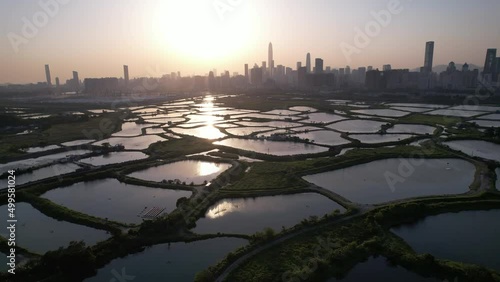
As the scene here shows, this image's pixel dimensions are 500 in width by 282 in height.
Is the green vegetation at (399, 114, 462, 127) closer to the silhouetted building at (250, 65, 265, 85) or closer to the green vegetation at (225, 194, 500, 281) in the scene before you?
the green vegetation at (225, 194, 500, 281)

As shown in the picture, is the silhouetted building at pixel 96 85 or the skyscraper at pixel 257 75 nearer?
the silhouetted building at pixel 96 85

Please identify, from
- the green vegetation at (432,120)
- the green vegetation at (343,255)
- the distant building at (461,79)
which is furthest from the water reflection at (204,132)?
the distant building at (461,79)

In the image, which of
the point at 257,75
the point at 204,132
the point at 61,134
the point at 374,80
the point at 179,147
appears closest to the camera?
the point at 179,147

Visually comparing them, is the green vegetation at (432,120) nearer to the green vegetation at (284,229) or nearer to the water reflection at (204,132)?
the green vegetation at (284,229)

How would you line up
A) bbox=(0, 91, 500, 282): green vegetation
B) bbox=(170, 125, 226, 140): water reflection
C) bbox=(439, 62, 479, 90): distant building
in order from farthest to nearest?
bbox=(439, 62, 479, 90): distant building < bbox=(170, 125, 226, 140): water reflection < bbox=(0, 91, 500, 282): green vegetation

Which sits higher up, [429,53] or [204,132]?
[429,53]

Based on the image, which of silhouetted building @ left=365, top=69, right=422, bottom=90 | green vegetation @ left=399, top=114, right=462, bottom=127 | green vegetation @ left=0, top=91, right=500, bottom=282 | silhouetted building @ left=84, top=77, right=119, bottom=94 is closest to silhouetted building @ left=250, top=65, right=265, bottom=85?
silhouetted building @ left=365, top=69, right=422, bottom=90

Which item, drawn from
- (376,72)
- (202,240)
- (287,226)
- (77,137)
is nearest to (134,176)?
(202,240)

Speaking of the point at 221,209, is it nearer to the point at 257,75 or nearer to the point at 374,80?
the point at 374,80

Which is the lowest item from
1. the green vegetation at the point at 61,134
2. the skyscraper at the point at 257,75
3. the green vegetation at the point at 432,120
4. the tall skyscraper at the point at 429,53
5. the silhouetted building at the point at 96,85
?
the green vegetation at the point at 61,134

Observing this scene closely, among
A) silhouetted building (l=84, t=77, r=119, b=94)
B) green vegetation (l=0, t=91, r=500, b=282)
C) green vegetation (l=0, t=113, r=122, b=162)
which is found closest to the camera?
green vegetation (l=0, t=91, r=500, b=282)

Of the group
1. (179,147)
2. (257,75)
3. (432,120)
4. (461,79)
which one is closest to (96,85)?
(257,75)

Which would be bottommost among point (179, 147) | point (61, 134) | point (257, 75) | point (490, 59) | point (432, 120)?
point (179, 147)
